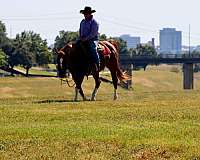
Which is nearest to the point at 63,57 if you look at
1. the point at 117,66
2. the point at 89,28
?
the point at 89,28

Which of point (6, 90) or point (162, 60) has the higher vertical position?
point (162, 60)

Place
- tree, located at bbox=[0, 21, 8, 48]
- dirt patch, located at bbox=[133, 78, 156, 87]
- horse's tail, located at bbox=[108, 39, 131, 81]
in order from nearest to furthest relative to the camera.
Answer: horse's tail, located at bbox=[108, 39, 131, 81] → dirt patch, located at bbox=[133, 78, 156, 87] → tree, located at bbox=[0, 21, 8, 48]

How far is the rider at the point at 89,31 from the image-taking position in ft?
69.4

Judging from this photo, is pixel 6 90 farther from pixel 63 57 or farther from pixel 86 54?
pixel 86 54

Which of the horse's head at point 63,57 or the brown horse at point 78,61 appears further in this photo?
the horse's head at point 63,57

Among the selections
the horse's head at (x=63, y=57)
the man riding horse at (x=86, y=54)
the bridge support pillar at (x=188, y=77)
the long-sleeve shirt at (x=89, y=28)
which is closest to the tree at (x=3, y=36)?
the bridge support pillar at (x=188, y=77)

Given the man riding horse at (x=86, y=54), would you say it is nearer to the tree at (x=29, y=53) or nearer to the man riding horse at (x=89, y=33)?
the man riding horse at (x=89, y=33)

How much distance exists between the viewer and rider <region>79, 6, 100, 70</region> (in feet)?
69.4

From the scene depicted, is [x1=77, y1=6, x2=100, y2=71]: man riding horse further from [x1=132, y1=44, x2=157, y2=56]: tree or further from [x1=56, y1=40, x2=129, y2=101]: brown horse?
[x1=132, y1=44, x2=157, y2=56]: tree

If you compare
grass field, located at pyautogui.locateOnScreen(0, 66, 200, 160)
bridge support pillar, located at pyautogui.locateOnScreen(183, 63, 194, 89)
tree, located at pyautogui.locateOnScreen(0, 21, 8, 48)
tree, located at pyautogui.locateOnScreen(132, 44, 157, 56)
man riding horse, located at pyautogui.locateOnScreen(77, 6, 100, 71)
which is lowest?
bridge support pillar, located at pyautogui.locateOnScreen(183, 63, 194, 89)

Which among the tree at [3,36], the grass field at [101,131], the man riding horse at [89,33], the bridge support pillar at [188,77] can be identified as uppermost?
the tree at [3,36]

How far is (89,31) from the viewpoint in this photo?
2119 centimetres

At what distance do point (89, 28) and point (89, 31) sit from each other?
0.32ft

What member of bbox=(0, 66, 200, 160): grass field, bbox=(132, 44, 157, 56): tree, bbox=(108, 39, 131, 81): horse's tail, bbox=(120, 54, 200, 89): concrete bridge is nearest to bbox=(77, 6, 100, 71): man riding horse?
bbox=(108, 39, 131, 81): horse's tail
